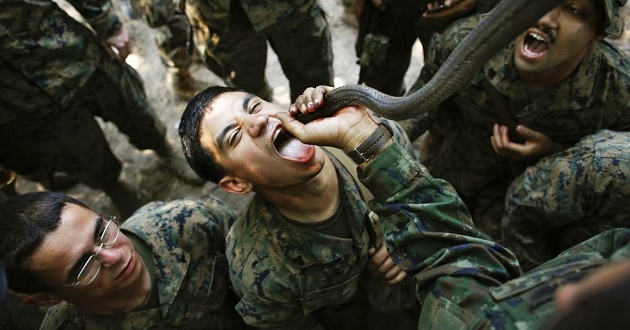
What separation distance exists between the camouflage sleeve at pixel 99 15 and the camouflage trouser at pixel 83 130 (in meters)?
0.25

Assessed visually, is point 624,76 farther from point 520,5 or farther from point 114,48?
point 114,48

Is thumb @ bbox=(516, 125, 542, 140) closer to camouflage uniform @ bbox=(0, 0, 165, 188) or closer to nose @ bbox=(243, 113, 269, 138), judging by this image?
nose @ bbox=(243, 113, 269, 138)

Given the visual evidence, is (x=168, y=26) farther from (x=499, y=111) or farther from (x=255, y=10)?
(x=499, y=111)

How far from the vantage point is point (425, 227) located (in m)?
1.66

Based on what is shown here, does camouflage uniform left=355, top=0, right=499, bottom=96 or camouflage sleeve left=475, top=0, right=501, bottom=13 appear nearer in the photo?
camouflage sleeve left=475, top=0, right=501, bottom=13

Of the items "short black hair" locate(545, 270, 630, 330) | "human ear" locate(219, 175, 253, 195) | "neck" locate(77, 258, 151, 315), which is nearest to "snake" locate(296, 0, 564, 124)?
"human ear" locate(219, 175, 253, 195)

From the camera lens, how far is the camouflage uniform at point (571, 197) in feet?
6.48

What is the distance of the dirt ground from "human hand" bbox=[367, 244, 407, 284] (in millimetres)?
1978

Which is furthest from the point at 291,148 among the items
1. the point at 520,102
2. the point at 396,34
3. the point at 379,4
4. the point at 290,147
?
the point at 396,34

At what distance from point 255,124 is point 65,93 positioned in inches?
76.2

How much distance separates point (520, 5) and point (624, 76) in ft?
5.04

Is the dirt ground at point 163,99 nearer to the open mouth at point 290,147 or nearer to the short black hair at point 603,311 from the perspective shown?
the open mouth at point 290,147

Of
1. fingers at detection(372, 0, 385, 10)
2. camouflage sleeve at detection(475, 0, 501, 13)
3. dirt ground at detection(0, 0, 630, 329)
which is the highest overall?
camouflage sleeve at detection(475, 0, 501, 13)

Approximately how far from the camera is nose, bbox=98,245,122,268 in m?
2.05
